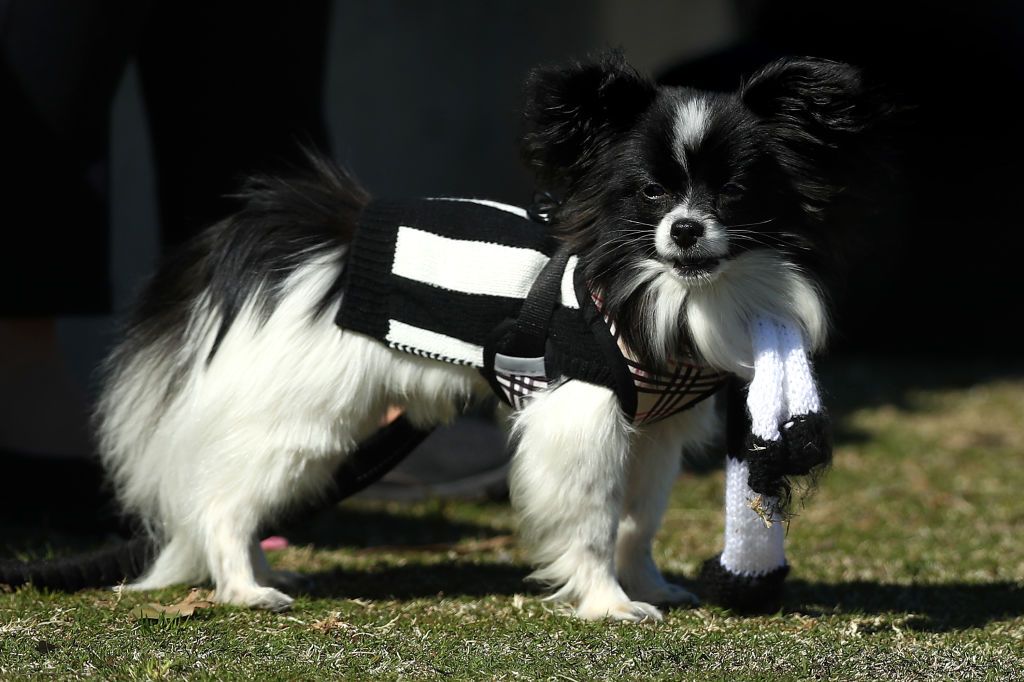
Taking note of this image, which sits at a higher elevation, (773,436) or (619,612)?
(773,436)

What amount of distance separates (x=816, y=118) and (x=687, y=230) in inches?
15.3

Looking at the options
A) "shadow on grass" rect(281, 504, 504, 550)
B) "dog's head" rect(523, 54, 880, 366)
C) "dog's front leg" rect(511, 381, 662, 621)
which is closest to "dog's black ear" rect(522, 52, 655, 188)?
"dog's head" rect(523, 54, 880, 366)

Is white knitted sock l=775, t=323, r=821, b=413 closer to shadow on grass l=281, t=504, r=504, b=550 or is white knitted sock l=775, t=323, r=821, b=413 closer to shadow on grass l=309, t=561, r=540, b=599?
shadow on grass l=309, t=561, r=540, b=599

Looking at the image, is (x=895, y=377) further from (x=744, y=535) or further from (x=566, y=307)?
(x=566, y=307)

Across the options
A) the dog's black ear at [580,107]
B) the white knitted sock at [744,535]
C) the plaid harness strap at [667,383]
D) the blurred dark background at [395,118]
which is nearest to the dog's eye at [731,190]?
the dog's black ear at [580,107]

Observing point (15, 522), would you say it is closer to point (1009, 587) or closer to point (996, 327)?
point (1009, 587)

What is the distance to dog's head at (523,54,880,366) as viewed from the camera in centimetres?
271

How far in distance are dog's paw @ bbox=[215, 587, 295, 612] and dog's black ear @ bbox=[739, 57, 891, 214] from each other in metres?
1.53

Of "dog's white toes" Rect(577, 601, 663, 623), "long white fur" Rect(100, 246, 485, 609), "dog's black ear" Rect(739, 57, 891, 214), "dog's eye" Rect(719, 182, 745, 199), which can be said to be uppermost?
"dog's black ear" Rect(739, 57, 891, 214)

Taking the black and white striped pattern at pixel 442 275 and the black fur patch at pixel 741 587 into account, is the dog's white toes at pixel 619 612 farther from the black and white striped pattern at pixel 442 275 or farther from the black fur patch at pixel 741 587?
the black and white striped pattern at pixel 442 275

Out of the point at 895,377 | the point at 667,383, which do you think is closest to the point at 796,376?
the point at 667,383

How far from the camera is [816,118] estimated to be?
275cm

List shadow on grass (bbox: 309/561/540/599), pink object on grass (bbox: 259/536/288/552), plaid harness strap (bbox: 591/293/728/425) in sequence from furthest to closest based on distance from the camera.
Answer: pink object on grass (bbox: 259/536/288/552), shadow on grass (bbox: 309/561/540/599), plaid harness strap (bbox: 591/293/728/425)

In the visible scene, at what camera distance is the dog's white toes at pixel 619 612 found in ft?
9.83
